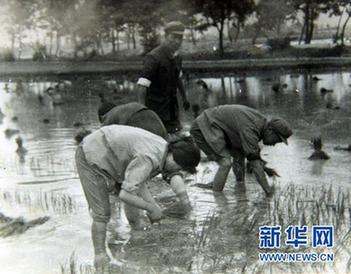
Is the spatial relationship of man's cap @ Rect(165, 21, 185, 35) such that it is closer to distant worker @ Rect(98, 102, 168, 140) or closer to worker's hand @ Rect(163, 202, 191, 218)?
distant worker @ Rect(98, 102, 168, 140)

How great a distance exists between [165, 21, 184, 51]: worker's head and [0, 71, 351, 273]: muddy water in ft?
5.30

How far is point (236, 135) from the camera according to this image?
24.4 feet

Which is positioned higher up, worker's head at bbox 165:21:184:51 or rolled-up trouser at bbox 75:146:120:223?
worker's head at bbox 165:21:184:51

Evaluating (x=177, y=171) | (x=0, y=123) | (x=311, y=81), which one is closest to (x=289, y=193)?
(x=177, y=171)

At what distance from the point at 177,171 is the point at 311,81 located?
67.0ft

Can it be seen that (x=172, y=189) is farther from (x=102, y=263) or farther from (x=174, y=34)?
(x=174, y=34)

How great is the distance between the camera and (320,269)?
16.5ft

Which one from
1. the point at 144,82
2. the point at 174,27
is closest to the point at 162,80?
the point at 144,82

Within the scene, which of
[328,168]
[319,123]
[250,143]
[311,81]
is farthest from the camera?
[311,81]

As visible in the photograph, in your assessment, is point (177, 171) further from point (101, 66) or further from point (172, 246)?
point (101, 66)

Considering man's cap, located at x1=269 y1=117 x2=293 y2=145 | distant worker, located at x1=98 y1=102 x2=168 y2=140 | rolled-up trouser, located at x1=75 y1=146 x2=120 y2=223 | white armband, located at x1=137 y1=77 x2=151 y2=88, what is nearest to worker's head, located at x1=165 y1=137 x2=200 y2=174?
rolled-up trouser, located at x1=75 y1=146 x2=120 y2=223

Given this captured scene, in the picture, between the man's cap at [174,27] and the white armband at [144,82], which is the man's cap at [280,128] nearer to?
the man's cap at [174,27]

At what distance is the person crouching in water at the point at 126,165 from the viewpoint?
4.93 metres

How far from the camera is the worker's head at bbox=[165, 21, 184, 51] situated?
7.39 metres
